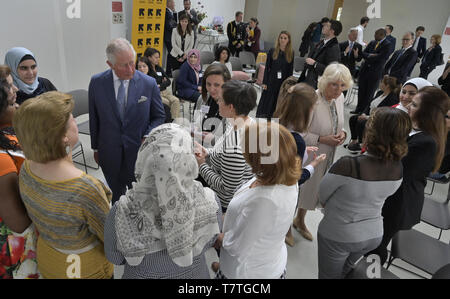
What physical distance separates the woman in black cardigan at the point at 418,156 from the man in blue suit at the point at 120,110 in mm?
1990

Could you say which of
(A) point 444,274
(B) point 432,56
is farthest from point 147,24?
(B) point 432,56

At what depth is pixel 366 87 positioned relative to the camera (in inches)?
251

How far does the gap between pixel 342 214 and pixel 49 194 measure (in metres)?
1.58

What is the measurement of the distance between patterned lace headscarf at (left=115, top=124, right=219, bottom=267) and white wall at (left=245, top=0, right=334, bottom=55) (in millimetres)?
12139

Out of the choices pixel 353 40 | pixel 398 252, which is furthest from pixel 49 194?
pixel 353 40

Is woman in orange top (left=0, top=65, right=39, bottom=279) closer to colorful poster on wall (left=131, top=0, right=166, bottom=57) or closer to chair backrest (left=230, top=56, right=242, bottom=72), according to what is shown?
colorful poster on wall (left=131, top=0, right=166, bottom=57)

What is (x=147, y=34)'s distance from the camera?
6.28m

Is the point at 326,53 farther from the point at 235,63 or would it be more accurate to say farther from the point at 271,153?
the point at 271,153

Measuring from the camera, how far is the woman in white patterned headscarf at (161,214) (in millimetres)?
1043

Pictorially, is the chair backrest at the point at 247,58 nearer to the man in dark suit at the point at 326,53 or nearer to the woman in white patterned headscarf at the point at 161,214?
the man in dark suit at the point at 326,53

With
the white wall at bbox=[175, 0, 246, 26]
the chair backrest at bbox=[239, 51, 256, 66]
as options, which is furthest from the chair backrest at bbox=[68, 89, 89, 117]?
the white wall at bbox=[175, 0, 246, 26]

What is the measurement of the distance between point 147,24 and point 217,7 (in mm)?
4493

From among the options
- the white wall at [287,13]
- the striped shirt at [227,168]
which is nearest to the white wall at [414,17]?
the white wall at [287,13]
